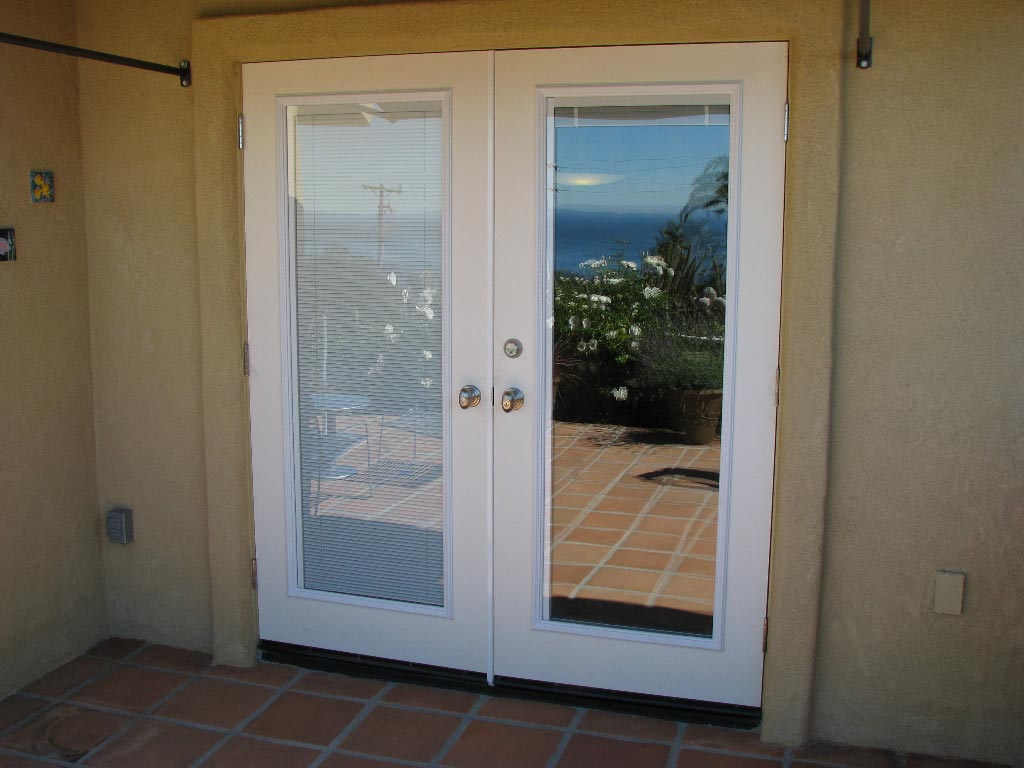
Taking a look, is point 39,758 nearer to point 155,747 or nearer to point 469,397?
point 155,747

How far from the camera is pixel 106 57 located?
323cm

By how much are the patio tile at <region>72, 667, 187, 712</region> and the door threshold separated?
0.38m

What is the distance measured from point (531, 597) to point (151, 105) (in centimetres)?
230

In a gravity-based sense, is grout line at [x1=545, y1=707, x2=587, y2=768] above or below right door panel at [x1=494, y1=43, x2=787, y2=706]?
below

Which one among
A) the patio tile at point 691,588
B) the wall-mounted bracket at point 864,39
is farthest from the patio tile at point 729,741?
the wall-mounted bracket at point 864,39

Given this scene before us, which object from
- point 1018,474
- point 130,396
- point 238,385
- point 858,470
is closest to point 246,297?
point 238,385

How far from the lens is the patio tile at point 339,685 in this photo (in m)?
3.47

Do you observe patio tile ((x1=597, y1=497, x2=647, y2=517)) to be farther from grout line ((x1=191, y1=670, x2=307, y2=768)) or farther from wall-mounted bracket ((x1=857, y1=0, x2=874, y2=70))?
wall-mounted bracket ((x1=857, y1=0, x2=874, y2=70))

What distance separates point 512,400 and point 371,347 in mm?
580

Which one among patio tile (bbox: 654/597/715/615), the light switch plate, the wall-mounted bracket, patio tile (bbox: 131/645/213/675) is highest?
the wall-mounted bracket

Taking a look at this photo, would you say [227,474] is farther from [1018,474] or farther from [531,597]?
[1018,474]

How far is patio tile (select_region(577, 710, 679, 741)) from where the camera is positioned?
3.17m

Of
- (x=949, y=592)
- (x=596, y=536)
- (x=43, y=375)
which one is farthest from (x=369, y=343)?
(x=949, y=592)

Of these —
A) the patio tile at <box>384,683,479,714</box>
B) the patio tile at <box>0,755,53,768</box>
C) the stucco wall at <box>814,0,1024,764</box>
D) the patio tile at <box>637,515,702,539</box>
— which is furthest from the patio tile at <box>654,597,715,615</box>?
the patio tile at <box>0,755,53,768</box>
